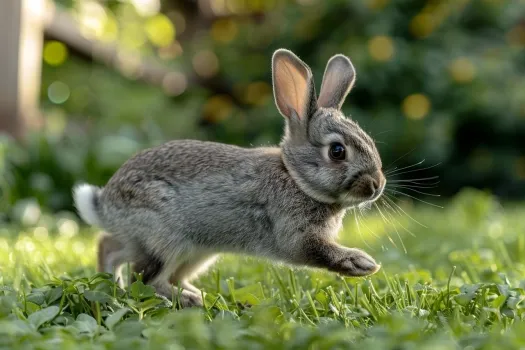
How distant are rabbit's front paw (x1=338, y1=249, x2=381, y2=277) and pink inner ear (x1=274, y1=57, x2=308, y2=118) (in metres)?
0.81

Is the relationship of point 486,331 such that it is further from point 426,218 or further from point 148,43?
point 148,43

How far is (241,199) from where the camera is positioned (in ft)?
11.0

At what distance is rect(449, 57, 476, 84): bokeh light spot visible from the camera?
9.08 metres

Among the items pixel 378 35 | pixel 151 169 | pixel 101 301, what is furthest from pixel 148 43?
pixel 101 301

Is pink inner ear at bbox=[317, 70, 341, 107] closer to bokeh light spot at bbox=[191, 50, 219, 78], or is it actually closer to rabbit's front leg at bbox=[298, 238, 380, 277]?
rabbit's front leg at bbox=[298, 238, 380, 277]

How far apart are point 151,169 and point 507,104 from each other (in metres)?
6.96

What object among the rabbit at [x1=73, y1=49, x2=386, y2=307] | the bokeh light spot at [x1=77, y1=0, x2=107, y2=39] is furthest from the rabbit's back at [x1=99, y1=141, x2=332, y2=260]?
the bokeh light spot at [x1=77, y1=0, x2=107, y2=39]

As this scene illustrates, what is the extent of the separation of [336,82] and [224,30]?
270 inches

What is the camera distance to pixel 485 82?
920 centimetres

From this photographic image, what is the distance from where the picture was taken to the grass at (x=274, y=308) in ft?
6.63

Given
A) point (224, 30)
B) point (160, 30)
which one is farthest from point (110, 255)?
point (160, 30)


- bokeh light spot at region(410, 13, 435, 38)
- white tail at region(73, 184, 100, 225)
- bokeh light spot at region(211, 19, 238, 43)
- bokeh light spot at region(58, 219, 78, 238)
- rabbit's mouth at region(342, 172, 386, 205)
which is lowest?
bokeh light spot at region(58, 219, 78, 238)

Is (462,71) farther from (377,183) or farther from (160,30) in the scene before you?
(377,183)

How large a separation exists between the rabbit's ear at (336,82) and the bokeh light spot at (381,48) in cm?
513
